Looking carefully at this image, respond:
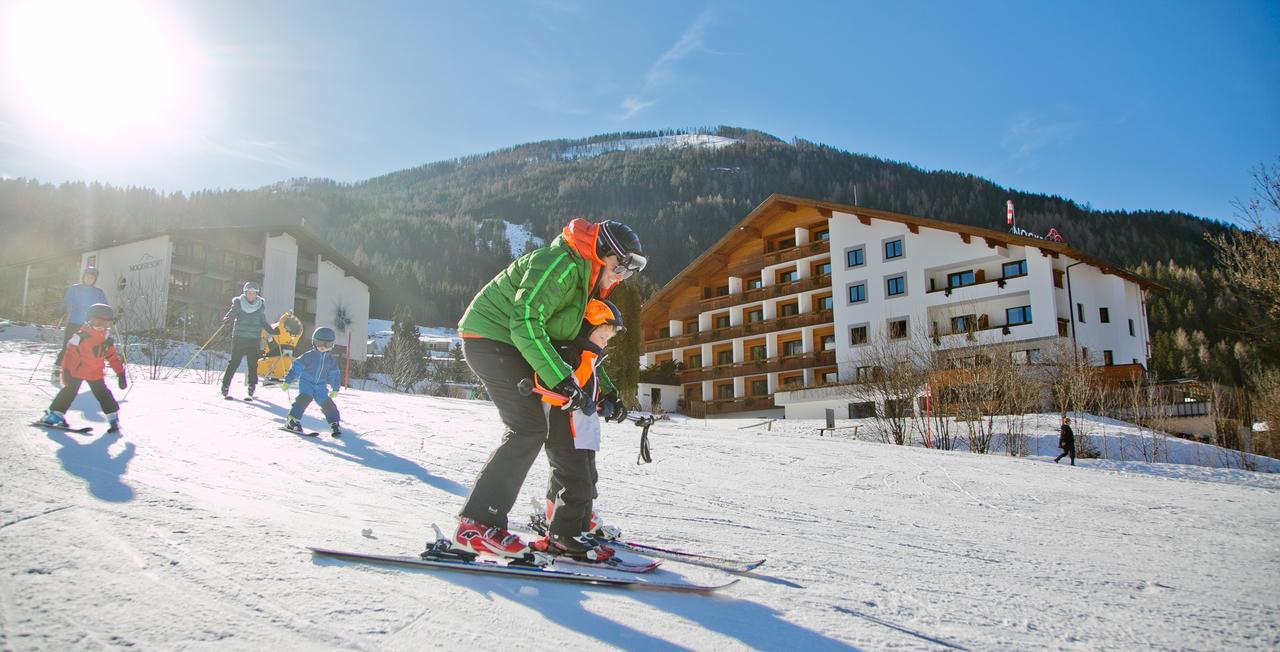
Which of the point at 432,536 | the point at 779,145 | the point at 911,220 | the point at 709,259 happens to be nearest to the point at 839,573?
the point at 432,536

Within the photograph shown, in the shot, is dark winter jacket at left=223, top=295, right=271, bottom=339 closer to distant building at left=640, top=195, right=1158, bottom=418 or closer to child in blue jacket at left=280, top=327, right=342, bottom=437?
child in blue jacket at left=280, top=327, right=342, bottom=437

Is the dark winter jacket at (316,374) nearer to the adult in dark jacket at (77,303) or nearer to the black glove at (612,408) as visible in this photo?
the adult in dark jacket at (77,303)

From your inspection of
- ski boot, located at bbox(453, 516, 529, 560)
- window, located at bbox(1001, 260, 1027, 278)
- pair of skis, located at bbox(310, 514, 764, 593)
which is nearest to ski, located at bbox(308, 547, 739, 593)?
pair of skis, located at bbox(310, 514, 764, 593)

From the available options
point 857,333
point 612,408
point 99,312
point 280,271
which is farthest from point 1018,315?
point 280,271

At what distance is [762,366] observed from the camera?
41.0m

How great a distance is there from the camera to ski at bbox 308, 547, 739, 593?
2.99 meters

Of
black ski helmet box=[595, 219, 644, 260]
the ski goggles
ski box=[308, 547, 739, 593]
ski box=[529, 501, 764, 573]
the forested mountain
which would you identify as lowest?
ski box=[529, 501, 764, 573]

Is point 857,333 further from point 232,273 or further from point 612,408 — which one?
point 232,273

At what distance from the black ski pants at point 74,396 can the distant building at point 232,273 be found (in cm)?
3643

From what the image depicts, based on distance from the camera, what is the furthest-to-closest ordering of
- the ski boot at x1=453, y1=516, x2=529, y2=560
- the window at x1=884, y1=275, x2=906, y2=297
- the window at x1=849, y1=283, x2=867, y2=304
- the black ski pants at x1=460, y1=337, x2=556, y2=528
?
1. the window at x1=849, y1=283, x2=867, y2=304
2. the window at x1=884, y1=275, x2=906, y2=297
3. the black ski pants at x1=460, y1=337, x2=556, y2=528
4. the ski boot at x1=453, y1=516, x2=529, y2=560

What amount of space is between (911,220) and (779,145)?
157 metres

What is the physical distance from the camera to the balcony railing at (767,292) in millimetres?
39531

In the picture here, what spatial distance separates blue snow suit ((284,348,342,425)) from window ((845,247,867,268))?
3255cm

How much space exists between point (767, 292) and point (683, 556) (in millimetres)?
39042
